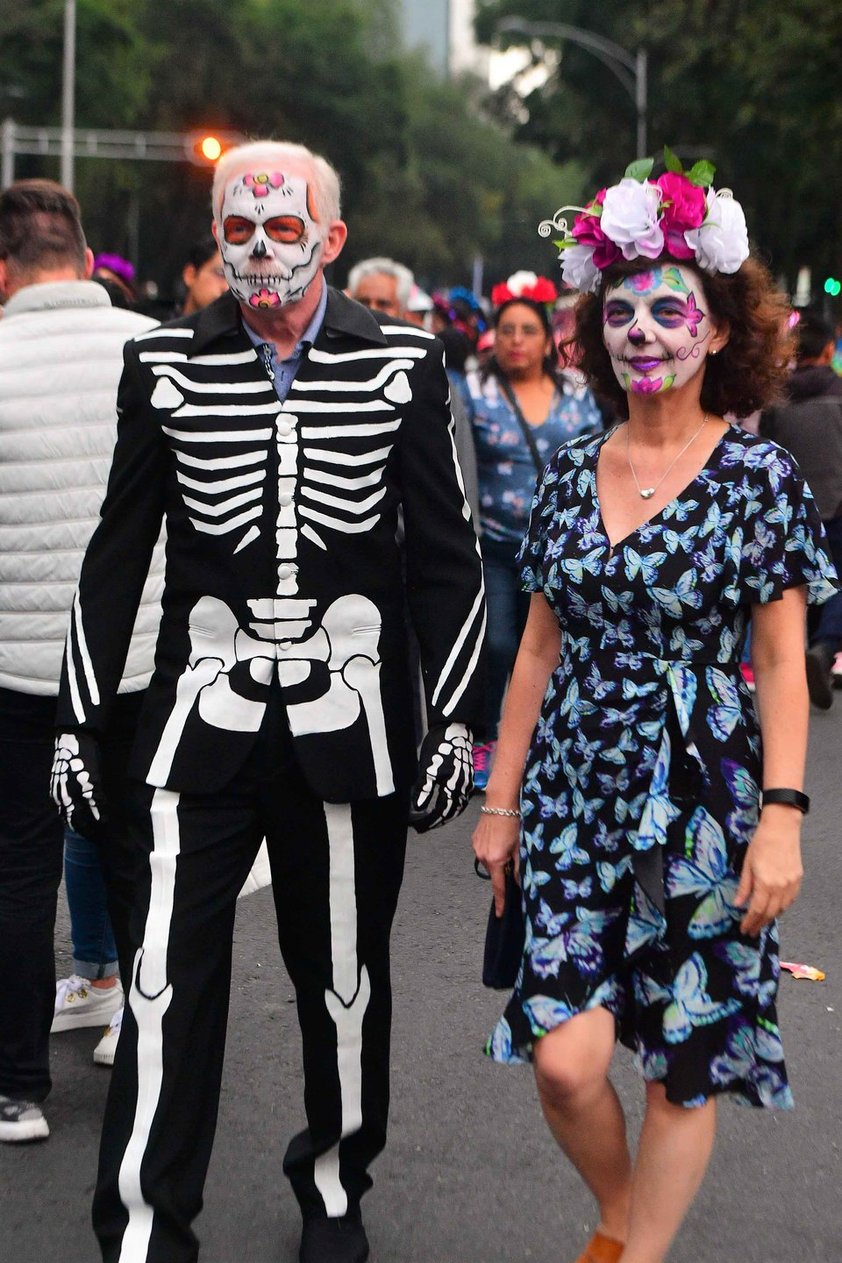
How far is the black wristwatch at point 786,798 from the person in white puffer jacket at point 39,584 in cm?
170

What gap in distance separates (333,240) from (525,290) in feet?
15.1

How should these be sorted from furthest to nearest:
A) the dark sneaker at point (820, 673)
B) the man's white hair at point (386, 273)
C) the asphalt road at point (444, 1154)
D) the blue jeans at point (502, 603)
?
the man's white hair at point (386, 273)
the blue jeans at point (502, 603)
the dark sneaker at point (820, 673)
the asphalt road at point (444, 1154)

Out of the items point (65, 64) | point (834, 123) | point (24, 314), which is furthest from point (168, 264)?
point (24, 314)

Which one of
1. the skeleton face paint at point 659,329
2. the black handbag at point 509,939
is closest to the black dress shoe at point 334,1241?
the black handbag at point 509,939

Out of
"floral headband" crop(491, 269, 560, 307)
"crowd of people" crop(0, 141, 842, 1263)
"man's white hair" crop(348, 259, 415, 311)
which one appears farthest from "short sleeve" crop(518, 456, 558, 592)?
"man's white hair" crop(348, 259, 415, 311)

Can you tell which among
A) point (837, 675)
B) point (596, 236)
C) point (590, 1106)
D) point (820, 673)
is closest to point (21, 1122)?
point (590, 1106)

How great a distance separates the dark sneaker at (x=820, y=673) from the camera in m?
7.20

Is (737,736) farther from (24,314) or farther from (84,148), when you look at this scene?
(84,148)

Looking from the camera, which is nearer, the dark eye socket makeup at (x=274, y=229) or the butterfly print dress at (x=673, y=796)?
the butterfly print dress at (x=673, y=796)

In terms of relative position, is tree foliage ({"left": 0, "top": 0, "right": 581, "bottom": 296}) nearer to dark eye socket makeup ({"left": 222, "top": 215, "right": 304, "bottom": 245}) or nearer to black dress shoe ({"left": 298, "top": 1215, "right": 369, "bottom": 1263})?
dark eye socket makeup ({"left": 222, "top": 215, "right": 304, "bottom": 245})

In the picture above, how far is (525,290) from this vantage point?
27.4 feet

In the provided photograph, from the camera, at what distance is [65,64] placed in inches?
1832

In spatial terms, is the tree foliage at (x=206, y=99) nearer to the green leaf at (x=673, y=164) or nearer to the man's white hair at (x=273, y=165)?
the man's white hair at (x=273, y=165)

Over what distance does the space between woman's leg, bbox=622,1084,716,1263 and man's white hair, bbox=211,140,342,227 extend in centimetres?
180
